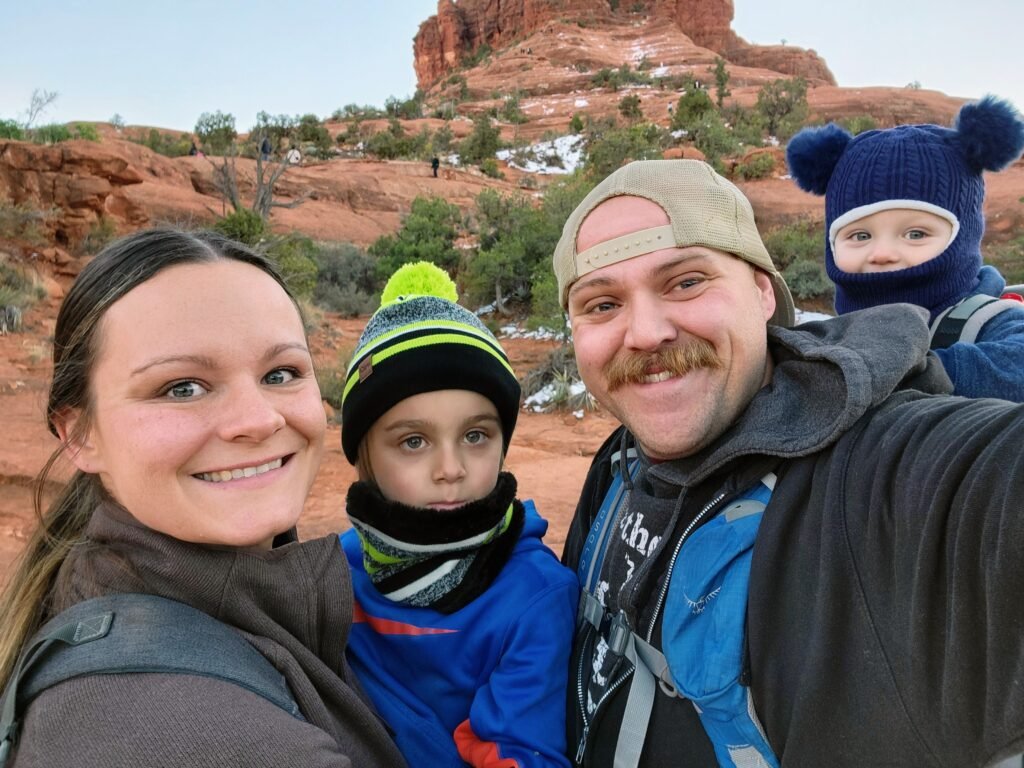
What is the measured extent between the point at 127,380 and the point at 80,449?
255 millimetres

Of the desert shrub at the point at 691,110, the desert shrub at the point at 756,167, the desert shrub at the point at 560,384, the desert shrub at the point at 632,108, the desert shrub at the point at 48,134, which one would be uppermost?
the desert shrub at the point at 632,108

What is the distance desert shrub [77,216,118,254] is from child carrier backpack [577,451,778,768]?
619 inches

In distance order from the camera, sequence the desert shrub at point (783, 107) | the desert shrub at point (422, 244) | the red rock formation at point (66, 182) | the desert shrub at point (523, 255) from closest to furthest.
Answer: the desert shrub at point (523, 255) → the red rock formation at point (66, 182) → the desert shrub at point (422, 244) → the desert shrub at point (783, 107)

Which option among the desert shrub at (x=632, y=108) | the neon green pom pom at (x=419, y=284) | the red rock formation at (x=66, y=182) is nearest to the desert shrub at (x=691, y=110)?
the desert shrub at (x=632, y=108)

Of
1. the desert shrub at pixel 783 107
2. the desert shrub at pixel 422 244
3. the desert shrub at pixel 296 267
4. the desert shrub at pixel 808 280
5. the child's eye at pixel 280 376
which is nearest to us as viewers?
the child's eye at pixel 280 376

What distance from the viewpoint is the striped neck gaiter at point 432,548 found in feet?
5.12

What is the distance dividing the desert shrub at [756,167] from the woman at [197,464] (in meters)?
21.3

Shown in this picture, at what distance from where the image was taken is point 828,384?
1.14 m

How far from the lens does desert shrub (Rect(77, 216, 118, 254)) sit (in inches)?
529

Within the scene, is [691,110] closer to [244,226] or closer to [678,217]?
[244,226]

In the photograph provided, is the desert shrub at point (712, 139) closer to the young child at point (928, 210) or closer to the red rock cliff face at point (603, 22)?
the young child at point (928, 210)

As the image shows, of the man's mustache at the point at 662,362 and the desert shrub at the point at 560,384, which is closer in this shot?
the man's mustache at the point at 662,362

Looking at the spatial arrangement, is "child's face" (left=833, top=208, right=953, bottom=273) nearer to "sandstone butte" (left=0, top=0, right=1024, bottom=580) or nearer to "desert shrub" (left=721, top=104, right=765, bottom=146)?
"sandstone butte" (left=0, top=0, right=1024, bottom=580)

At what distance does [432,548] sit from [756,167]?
21.2 m
